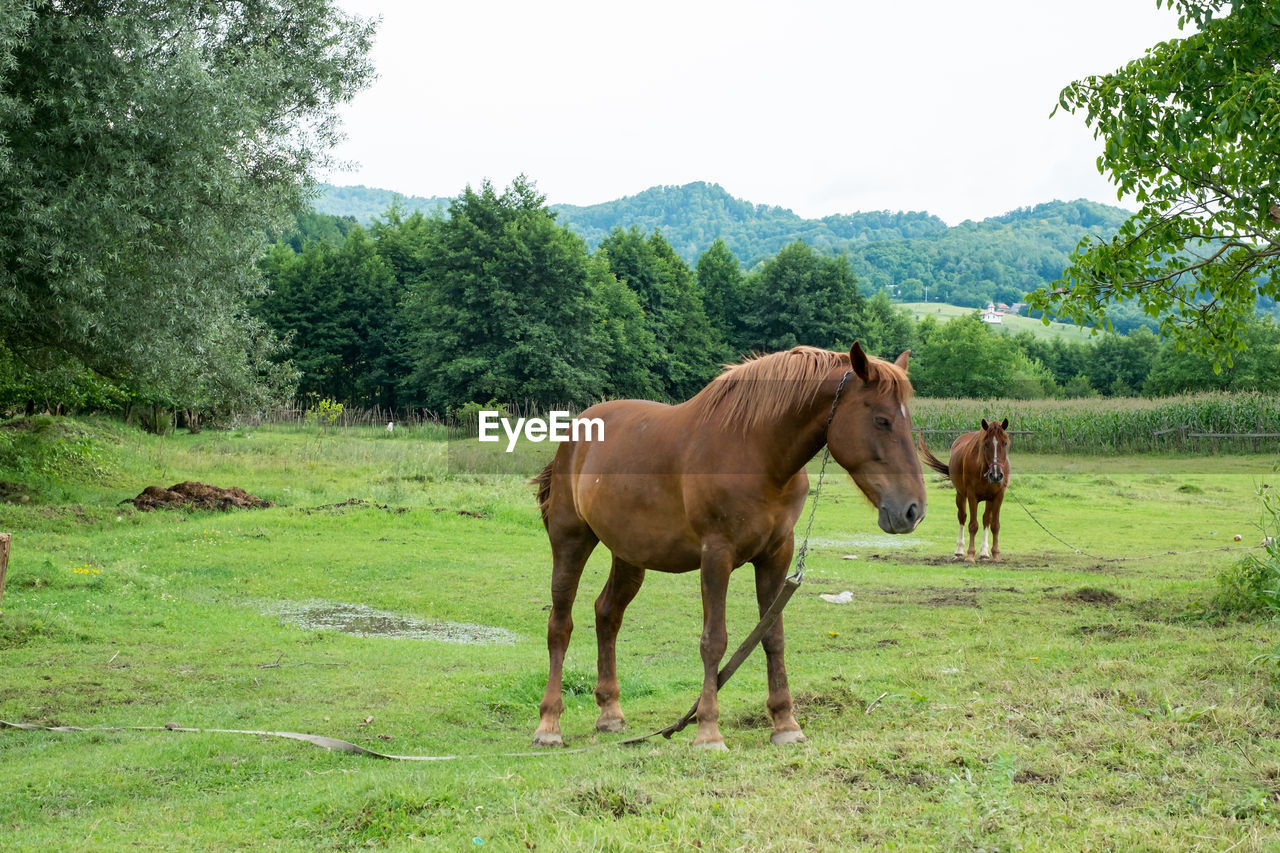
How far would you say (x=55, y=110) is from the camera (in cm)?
1377

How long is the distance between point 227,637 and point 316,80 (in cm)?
1209

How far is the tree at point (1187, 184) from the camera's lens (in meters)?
8.43

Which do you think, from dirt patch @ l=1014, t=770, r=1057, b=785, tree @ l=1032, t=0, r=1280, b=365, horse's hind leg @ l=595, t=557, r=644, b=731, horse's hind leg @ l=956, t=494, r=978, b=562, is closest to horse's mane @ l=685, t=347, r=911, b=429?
horse's hind leg @ l=595, t=557, r=644, b=731

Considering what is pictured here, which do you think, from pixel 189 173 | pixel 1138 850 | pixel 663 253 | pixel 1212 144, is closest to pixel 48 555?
pixel 189 173

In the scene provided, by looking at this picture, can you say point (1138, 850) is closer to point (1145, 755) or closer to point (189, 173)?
point (1145, 755)

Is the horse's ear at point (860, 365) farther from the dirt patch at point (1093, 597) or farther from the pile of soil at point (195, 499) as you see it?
the pile of soil at point (195, 499)

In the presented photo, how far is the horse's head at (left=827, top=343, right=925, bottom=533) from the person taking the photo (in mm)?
5000

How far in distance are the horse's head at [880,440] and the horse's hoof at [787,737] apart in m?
1.35

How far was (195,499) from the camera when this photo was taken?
1841 cm

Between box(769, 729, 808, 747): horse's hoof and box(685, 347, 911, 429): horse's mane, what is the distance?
5.89ft

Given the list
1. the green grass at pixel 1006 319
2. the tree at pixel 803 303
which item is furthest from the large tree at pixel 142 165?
the green grass at pixel 1006 319

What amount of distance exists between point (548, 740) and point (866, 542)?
12755 millimetres

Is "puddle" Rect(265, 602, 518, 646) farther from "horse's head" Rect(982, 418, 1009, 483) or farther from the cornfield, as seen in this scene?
the cornfield

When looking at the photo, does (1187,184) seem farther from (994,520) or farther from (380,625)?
(380,625)
